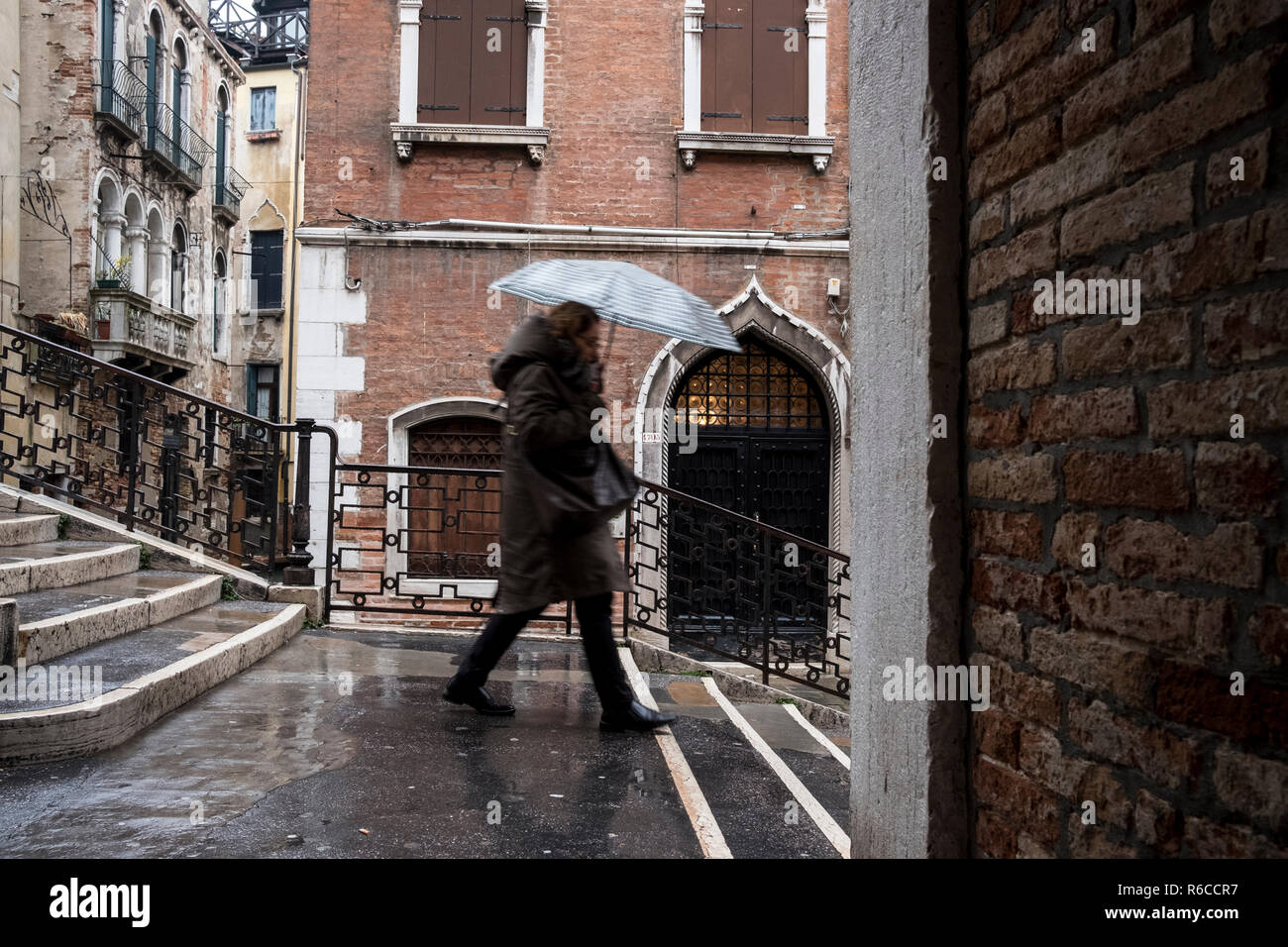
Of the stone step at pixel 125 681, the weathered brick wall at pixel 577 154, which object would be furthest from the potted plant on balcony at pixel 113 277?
the stone step at pixel 125 681

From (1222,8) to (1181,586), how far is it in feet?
3.41

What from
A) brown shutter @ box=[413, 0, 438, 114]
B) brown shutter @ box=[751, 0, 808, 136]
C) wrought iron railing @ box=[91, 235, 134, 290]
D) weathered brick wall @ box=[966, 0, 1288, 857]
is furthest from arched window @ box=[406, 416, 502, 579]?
wrought iron railing @ box=[91, 235, 134, 290]

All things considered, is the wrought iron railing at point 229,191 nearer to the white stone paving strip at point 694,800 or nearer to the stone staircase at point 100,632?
the stone staircase at point 100,632

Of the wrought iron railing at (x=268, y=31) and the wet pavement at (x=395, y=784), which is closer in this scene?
the wet pavement at (x=395, y=784)

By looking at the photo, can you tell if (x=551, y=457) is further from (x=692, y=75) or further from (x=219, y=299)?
(x=219, y=299)

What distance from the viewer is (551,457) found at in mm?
4508

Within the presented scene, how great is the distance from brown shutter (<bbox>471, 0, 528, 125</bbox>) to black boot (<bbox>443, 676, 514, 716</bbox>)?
8105 mm

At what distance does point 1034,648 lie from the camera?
93.7 inches

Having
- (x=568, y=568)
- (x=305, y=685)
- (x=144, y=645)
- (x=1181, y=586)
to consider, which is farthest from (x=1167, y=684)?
(x=144, y=645)

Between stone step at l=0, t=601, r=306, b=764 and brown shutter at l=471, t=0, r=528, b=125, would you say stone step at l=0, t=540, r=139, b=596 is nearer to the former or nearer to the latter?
stone step at l=0, t=601, r=306, b=764

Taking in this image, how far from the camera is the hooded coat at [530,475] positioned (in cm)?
445

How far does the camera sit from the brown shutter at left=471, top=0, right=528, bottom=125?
37.6 feet

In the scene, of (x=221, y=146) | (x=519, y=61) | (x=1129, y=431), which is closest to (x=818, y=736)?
(x=1129, y=431)
